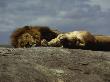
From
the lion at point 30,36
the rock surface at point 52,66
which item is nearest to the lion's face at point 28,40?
the lion at point 30,36

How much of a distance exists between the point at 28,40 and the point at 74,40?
1.48 m

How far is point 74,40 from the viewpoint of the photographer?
1270 centimetres

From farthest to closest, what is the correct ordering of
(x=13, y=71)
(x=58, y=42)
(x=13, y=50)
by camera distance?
1. (x=58, y=42)
2. (x=13, y=50)
3. (x=13, y=71)

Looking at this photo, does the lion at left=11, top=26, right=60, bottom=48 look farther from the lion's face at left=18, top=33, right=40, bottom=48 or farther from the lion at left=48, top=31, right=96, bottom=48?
the lion at left=48, top=31, right=96, bottom=48

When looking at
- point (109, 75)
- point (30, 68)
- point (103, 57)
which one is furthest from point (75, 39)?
point (30, 68)

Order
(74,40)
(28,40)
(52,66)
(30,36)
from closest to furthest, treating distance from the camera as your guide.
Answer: (52,66)
(28,40)
(30,36)
(74,40)

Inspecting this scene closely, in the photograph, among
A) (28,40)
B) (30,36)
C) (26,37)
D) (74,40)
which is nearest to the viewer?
(28,40)

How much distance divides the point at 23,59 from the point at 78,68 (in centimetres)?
104

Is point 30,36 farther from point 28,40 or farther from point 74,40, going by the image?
point 74,40

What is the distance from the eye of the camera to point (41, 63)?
24.9ft

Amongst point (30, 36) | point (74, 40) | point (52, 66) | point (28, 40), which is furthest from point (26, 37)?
point (52, 66)

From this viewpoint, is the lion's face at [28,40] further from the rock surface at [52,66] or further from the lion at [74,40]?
the rock surface at [52,66]

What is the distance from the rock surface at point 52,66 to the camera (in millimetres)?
6898

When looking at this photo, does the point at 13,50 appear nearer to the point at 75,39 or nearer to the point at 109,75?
the point at 109,75
